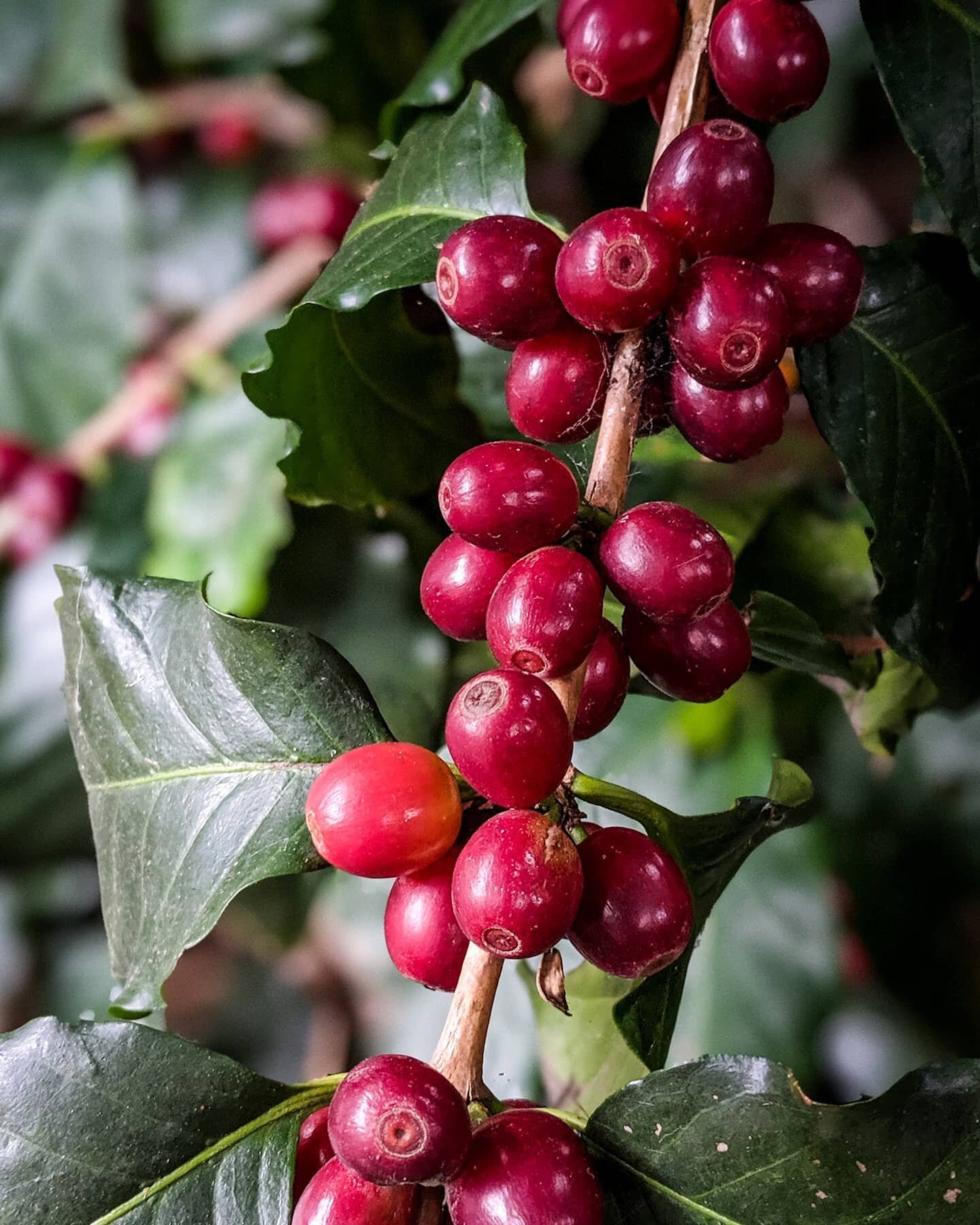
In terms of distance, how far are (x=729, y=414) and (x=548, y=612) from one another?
0.45 ft

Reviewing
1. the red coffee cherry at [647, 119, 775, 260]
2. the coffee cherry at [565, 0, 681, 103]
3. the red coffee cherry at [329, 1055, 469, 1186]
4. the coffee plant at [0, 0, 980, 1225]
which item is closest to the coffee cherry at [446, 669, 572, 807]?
the coffee plant at [0, 0, 980, 1225]

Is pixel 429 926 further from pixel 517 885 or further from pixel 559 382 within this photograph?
pixel 559 382

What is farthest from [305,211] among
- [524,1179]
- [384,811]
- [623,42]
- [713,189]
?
[524,1179]

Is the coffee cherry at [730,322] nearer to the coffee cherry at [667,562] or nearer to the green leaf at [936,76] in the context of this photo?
the coffee cherry at [667,562]

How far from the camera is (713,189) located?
0.48m

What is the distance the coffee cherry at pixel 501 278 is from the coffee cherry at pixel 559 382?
0.01 m

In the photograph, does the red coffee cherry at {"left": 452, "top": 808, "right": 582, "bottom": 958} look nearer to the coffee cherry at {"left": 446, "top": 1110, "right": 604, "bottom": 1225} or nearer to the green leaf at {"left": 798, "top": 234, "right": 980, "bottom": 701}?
A: the coffee cherry at {"left": 446, "top": 1110, "right": 604, "bottom": 1225}

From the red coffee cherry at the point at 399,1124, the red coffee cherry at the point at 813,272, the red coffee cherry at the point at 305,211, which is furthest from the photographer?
the red coffee cherry at the point at 305,211

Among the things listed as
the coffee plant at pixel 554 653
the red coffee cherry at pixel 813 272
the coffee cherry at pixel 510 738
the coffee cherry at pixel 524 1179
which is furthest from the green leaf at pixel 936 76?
the coffee cherry at pixel 524 1179

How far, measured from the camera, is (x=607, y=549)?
46 cm

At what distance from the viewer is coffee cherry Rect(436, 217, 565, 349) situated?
486 millimetres

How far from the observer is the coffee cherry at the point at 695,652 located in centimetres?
48

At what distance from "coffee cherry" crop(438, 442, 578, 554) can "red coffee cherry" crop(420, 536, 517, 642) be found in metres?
0.02

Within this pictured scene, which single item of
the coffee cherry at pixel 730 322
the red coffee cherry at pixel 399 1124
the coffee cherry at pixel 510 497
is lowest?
the red coffee cherry at pixel 399 1124
